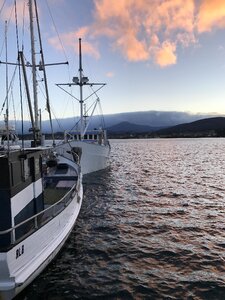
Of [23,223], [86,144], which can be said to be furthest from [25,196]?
[86,144]

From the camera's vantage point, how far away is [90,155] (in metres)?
45.7

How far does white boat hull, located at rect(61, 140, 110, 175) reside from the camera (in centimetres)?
4284

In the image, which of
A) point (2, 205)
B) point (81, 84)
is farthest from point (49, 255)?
point (81, 84)

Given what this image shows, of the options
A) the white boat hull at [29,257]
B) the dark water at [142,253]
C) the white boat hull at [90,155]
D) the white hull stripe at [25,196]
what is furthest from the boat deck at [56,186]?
the white boat hull at [90,155]

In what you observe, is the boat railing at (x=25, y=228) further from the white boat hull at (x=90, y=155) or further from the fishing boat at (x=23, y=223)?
the white boat hull at (x=90, y=155)

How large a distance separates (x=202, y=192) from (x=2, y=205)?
24347 millimetres

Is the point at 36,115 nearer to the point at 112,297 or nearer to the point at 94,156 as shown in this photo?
the point at 94,156

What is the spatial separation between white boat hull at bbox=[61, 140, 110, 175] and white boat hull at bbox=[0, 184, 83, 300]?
90.7 ft

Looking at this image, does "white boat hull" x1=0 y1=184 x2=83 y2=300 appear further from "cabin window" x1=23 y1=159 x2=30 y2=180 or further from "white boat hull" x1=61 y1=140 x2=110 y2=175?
"white boat hull" x1=61 y1=140 x2=110 y2=175

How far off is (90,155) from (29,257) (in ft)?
114

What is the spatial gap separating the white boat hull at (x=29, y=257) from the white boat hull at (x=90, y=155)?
2764cm

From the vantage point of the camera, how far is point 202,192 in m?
31.9

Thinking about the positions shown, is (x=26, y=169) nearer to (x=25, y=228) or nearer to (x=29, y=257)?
(x=25, y=228)

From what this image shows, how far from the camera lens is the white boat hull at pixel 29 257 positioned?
9883 mm
